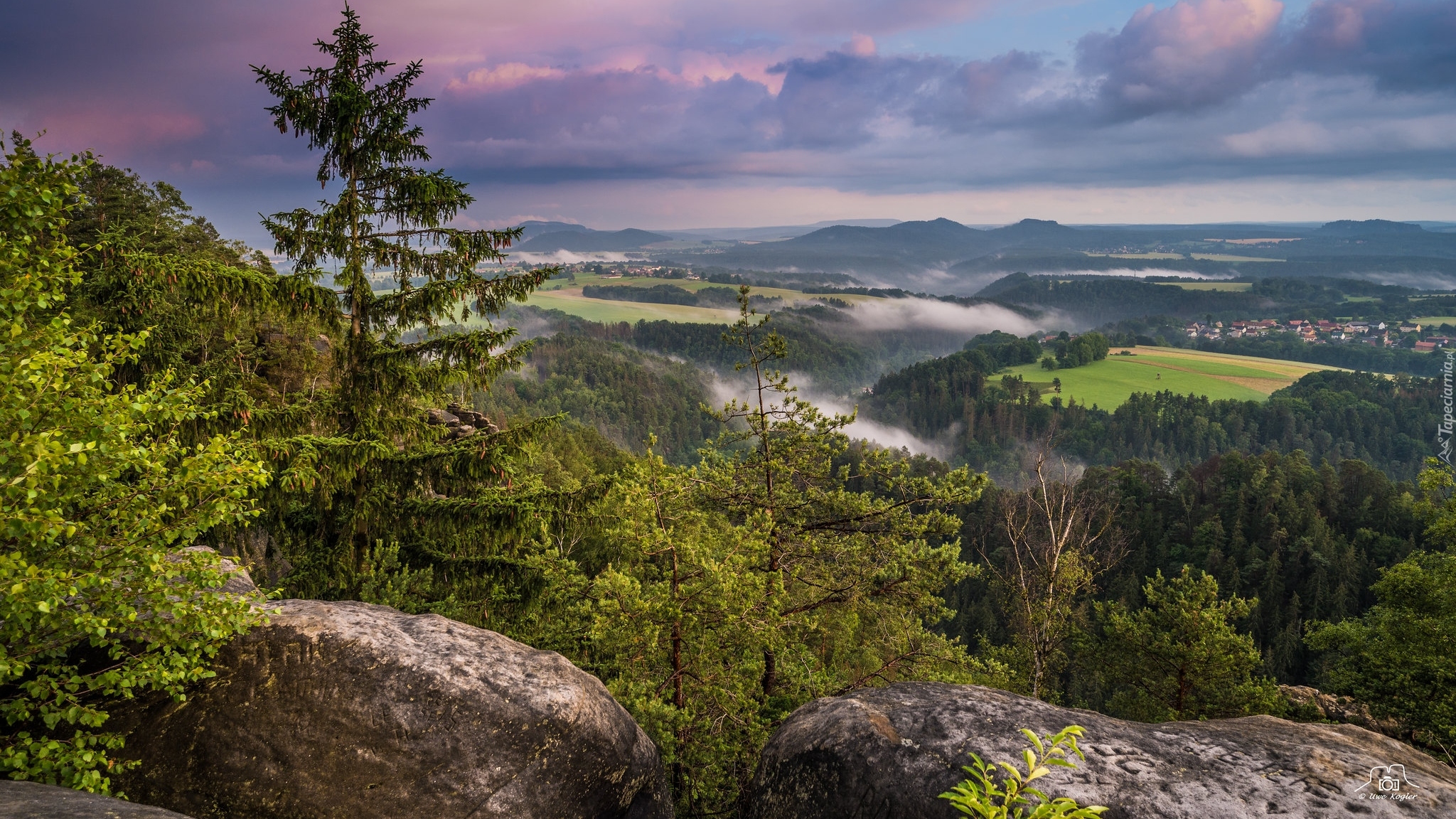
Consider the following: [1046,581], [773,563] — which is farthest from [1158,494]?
[773,563]

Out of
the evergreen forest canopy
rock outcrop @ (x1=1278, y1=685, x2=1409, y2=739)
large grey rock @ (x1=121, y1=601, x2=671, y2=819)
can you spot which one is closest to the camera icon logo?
the evergreen forest canopy

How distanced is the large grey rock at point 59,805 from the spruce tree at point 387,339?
640cm

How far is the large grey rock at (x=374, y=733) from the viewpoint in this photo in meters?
7.10

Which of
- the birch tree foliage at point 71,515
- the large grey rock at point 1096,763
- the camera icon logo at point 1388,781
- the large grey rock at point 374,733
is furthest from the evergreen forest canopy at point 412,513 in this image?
the camera icon logo at point 1388,781

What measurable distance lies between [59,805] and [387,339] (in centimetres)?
886

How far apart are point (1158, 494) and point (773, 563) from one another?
117 m

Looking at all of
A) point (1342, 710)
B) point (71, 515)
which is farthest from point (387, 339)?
point (1342, 710)

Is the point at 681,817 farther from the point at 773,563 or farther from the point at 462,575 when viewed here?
the point at 462,575

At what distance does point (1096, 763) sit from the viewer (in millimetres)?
7883

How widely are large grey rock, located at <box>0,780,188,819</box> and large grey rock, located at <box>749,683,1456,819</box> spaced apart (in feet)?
22.6

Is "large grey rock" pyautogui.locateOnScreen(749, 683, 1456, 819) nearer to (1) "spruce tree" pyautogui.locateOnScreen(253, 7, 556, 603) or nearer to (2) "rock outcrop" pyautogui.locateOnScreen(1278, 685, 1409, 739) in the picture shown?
(1) "spruce tree" pyautogui.locateOnScreen(253, 7, 556, 603)

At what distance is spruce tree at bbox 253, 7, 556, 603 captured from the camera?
38.7ft

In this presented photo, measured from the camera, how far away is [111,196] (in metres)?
30.6

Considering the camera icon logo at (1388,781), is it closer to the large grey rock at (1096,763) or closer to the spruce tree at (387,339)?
the large grey rock at (1096,763)
